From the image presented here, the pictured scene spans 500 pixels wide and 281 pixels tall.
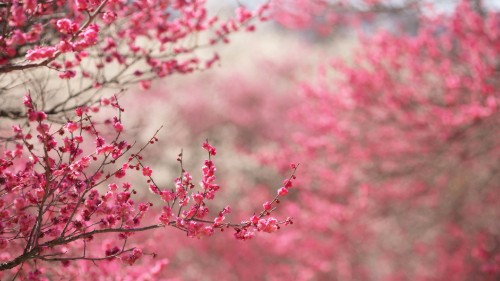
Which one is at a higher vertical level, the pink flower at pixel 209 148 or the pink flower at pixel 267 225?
the pink flower at pixel 209 148

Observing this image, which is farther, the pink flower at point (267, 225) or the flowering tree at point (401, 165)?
the flowering tree at point (401, 165)

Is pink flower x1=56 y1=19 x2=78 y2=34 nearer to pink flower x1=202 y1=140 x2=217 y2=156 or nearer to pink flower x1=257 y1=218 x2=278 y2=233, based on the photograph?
pink flower x1=202 y1=140 x2=217 y2=156

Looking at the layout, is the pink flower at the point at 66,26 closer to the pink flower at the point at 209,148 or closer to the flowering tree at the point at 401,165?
the pink flower at the point at 209,148

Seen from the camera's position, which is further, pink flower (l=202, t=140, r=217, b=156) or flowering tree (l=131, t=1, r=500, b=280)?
flowering tree (l=131, t=1, r=500, b=280)

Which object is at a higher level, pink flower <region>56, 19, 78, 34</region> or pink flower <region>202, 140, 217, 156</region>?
pink flower <region>56, 19, 78, 34</region>

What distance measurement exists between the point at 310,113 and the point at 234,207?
3901 millimetres

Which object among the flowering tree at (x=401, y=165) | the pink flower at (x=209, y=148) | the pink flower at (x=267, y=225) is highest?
the pink flower at (x=209, y=148)

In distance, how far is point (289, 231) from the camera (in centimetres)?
1060

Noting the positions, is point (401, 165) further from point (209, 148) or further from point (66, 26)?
point (66, 26)

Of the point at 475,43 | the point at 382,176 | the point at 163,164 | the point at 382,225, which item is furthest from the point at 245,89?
the point at 475,43

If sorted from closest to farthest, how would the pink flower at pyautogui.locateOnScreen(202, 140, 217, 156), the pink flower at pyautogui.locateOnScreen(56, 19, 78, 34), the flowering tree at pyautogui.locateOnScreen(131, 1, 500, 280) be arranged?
the pink flower at pyautogui.locateOnScreen(56, 19, 78, 34)
the pink flower at pyautogui.locateOnScreen(202, 140, 217, 156)
the flowering tree at pyautogui.locateOnScreen(131, 1, 500, 280)

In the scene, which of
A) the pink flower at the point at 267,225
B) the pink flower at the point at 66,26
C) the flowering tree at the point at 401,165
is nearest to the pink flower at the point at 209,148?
the pink flower at the point at 267,225

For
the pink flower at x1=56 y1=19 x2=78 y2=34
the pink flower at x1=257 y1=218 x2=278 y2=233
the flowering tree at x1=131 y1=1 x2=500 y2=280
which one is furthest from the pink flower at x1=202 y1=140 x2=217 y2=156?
the flowering tree at x1=131 y1=1 x2=500 y2=280

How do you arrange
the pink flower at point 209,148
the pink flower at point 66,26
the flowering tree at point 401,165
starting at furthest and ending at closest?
the flowering tree at point 401,165 → the pink flower at point 209,148 → the pink flower at point 66,26
